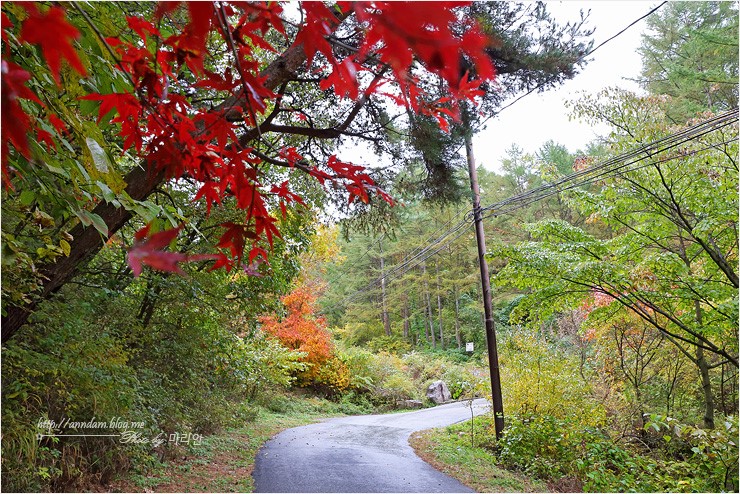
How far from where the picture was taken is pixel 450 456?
5.90 metres

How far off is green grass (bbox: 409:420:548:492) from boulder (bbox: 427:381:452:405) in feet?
20.1

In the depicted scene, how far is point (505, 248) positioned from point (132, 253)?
237 inches

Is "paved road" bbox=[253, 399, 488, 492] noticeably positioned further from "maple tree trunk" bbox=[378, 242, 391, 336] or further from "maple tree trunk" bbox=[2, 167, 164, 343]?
"maple tree trunk" bbox=[378, 242, 391, 336]

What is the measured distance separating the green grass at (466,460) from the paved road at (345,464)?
0.59 ft

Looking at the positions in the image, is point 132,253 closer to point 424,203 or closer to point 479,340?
point 424,203

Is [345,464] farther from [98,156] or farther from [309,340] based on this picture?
[309,340]

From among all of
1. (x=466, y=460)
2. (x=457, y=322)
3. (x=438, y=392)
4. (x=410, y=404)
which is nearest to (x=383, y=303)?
(x=457, y=322)

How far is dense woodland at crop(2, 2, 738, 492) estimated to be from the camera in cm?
112

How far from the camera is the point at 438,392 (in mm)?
14289

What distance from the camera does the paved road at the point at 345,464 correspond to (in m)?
4.43

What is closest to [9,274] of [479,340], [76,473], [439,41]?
[439,41]

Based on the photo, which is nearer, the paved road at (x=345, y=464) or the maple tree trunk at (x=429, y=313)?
the paved road at (x=345, y=464)

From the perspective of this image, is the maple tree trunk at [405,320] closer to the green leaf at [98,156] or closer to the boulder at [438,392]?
the boulder at [438,392]

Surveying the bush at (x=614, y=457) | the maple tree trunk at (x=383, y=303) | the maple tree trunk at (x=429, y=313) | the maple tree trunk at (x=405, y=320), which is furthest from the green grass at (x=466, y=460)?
the maple tree trunk at (x=405, y=320)
